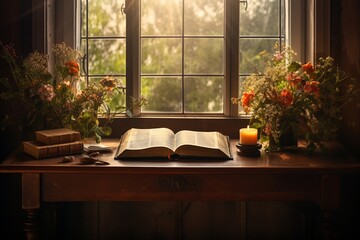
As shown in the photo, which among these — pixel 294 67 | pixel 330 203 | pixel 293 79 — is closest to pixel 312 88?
pixel 293 79

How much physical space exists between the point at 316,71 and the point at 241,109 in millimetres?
653

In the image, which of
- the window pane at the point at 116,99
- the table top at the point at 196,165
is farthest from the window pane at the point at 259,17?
the table top at the point at 196,165

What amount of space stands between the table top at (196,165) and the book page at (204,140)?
0.10m

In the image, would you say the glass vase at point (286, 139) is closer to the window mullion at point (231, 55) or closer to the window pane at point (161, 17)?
the window mullion at point (231, 55)

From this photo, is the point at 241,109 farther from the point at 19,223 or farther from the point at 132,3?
the point at 19,223

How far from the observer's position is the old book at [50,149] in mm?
2604

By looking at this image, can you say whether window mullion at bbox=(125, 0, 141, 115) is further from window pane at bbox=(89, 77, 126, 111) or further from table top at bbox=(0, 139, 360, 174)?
table top at bbox=(0, 139, 360, 174)

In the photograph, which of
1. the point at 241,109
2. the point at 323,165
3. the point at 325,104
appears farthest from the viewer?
the point at 241,109

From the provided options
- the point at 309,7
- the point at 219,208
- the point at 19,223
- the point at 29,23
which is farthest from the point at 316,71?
the point at 19,223

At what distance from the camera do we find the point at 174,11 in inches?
133

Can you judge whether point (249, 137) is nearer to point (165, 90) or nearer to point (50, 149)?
point (165, 90)

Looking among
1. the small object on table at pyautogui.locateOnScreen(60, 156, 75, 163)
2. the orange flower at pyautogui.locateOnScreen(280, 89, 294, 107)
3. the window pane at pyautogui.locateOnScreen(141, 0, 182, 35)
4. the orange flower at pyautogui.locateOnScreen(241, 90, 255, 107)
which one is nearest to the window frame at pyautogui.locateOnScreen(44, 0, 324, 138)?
the window pane at pyautogui.locateOnScreen(141, 0, 182, 35)

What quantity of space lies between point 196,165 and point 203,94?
96cm

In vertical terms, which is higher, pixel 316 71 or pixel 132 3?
pixel 132 3
